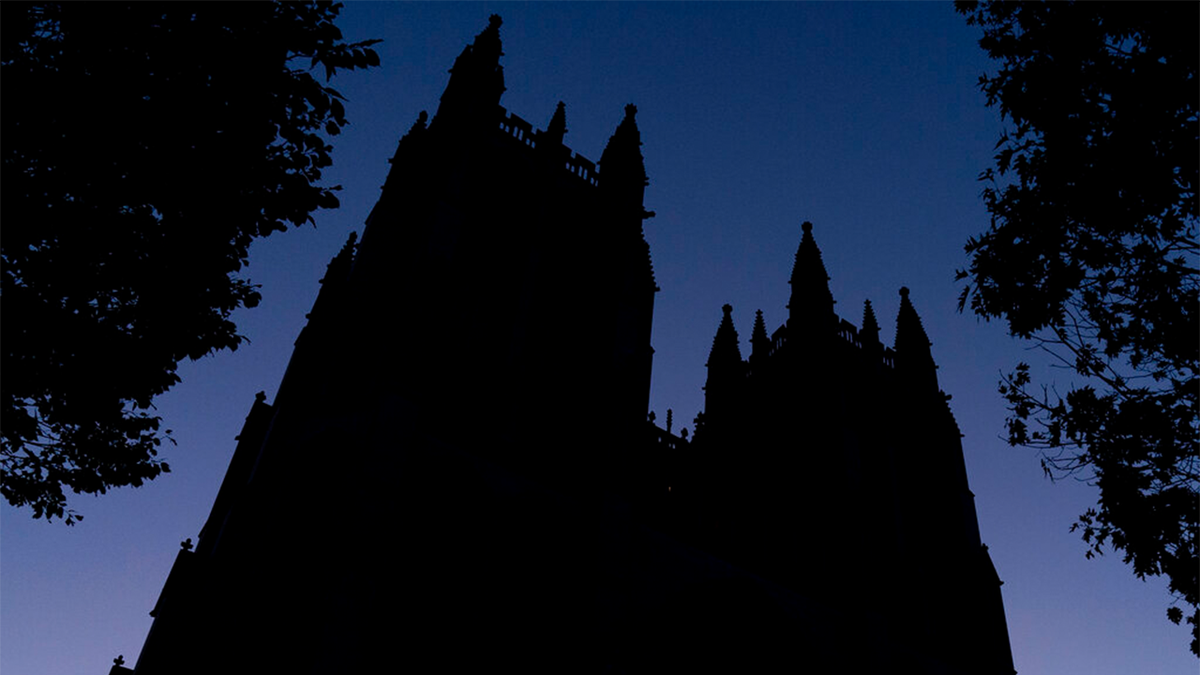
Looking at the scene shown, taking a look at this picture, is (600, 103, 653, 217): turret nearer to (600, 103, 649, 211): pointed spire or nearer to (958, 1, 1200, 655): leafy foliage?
(600, 103, 649, 211): pointed spire

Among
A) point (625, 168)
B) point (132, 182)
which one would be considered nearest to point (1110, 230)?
point (132, 182)

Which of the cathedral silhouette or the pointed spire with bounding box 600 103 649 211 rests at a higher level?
the pointed spire with bounding box 600 103 649 211

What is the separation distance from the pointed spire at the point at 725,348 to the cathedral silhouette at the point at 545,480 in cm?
218

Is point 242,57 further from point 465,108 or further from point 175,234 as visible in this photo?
point 465,108

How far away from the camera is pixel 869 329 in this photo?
108ft

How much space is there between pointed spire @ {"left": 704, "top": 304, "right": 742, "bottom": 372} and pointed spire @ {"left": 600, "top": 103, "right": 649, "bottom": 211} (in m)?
9.07

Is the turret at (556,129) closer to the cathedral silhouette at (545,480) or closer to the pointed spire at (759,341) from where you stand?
the cathedral silhouette at (545,480)

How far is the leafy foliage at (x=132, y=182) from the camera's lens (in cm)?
847

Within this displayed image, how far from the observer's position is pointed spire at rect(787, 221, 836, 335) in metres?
30.4

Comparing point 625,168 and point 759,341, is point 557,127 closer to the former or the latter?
point 625,168

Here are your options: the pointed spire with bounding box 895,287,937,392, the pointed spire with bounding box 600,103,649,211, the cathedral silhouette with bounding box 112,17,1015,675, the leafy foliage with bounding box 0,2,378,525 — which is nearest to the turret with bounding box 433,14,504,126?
the cathedral silhouette with bounding box 112,17,1015,675

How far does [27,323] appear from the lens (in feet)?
29.3

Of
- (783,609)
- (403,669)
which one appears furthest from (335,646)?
(783,609)

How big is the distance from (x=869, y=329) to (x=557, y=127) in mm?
14486
